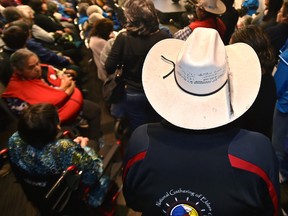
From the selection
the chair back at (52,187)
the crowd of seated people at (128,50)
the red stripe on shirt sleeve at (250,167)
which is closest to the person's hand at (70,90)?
the crowd of seated people at (128,50)

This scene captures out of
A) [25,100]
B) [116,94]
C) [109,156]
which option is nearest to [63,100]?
[25,100]

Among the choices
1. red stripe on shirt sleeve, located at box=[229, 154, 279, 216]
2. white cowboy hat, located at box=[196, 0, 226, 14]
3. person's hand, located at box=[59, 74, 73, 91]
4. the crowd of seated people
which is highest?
red stripe on shirt sleeve, located at box=[229, 154, 279, 216]

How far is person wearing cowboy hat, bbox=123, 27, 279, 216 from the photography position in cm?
66

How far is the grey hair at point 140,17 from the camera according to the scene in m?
1.64

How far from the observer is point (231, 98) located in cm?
76

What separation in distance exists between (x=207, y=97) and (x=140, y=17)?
1.08 metres

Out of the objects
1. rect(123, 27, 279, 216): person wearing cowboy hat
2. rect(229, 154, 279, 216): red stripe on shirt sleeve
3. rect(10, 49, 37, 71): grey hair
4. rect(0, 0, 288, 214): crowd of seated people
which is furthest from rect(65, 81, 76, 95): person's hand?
rect(229, 154, 279, 216): red stripe on shirt sleeve

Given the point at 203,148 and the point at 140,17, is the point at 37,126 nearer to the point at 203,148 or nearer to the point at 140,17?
the point at 203,148

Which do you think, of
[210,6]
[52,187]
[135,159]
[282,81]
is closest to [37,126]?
[52,187]

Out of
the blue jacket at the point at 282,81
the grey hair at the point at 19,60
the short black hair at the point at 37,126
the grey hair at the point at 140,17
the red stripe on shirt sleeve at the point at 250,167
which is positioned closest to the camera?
the red stripe on shirt sleeve at the point at 250,167

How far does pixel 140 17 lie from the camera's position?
1.64 m

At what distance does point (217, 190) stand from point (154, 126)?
0.27 m

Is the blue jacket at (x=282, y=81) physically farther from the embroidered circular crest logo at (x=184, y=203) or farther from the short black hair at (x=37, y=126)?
the short black hair at (x=37, y=126)

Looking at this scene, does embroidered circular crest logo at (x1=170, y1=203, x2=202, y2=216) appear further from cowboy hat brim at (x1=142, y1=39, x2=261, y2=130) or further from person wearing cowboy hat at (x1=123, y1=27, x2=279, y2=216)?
cowboy hat brim at (x1=142, y1=39, x2=261, y2=130)
